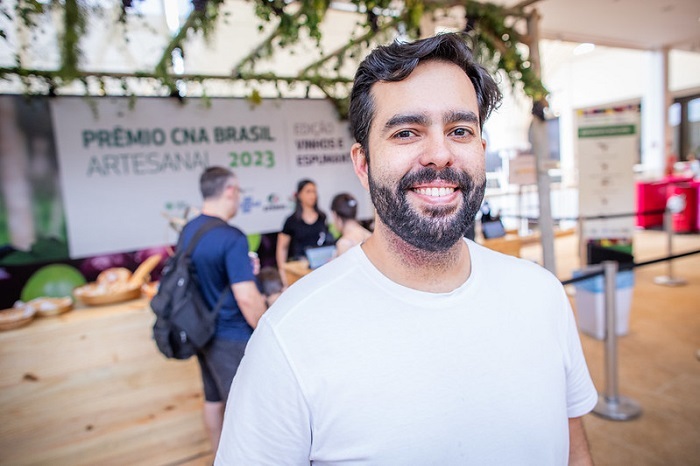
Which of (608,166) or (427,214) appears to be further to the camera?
(608,166)

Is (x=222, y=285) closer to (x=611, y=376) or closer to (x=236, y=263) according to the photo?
(x=236, y=263)

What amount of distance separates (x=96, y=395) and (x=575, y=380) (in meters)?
3.17

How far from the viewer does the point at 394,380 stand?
2.78ft

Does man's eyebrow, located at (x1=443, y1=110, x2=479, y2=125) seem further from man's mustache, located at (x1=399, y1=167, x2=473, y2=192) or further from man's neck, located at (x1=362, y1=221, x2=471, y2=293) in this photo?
man's neck, located at (x1=362, y1=221, x2=471, y2=293)

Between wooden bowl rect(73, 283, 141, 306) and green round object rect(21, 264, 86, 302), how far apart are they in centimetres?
21

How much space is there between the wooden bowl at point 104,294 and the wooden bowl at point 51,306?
13cm

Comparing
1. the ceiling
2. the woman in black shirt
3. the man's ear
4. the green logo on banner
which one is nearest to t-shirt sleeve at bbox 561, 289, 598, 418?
the man's ear

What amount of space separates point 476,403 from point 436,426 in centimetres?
9

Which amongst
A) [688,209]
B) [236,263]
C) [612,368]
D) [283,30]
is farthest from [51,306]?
[688,209]

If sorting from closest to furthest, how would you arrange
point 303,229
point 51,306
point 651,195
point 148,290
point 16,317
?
point 16,317
point 51,306
point 148,290
point 303,229
point 651,195

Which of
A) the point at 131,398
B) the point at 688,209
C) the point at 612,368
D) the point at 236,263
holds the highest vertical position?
the point at 236,263

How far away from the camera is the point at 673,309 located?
4.65 meters

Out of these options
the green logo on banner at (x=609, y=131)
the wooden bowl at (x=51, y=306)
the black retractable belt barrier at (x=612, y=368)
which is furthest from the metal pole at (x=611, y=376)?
the wooden bowl at (x=51, y=306)

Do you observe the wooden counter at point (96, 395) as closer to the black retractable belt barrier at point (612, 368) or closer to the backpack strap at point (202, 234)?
the backpack strap at point (202, 234)
